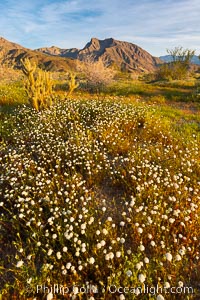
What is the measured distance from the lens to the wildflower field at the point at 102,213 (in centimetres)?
309

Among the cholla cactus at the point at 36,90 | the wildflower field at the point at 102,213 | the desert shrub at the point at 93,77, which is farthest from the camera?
the desert shrub at the point at 93,77

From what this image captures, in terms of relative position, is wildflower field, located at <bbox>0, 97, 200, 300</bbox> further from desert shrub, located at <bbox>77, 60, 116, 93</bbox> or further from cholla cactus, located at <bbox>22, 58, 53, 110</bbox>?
desert shrub, located at <bbox>77, 60, 116, 93</bbox>

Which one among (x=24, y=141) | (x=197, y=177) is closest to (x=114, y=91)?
(x=24, y=141)

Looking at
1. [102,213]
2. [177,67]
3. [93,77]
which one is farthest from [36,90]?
[177,67]

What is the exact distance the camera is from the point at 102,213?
4.24 meters

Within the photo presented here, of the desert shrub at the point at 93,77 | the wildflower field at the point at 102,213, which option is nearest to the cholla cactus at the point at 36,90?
the wildflower field at the point at 102,213

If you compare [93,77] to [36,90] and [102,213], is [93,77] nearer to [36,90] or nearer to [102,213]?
[36,90]

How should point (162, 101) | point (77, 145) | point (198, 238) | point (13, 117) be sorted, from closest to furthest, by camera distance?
point (198, 238)
point (77, 145)
point (13, 117)
point (162, 101)

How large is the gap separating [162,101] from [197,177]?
10169 millimetres

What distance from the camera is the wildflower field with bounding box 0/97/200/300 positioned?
3.09 m

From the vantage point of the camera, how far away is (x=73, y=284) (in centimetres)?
305

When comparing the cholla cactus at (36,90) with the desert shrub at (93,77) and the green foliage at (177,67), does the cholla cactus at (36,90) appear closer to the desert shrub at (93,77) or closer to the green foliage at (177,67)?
the desert shrub at (93,77)

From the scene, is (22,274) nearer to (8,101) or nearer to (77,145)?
(77,145)

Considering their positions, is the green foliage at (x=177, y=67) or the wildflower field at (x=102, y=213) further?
the green foliage at (x=177, y=67)
